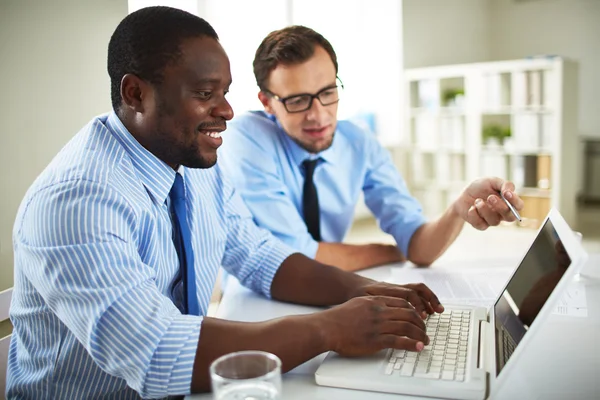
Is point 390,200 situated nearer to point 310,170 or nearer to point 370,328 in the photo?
point 310,170

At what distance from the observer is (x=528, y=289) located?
96cm

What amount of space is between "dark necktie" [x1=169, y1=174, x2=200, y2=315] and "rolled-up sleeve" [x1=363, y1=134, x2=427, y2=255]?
786mm

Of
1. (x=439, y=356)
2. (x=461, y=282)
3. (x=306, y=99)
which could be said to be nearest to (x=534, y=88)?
(x=306, y=99)

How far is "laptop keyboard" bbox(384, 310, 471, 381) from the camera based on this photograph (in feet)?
2.86

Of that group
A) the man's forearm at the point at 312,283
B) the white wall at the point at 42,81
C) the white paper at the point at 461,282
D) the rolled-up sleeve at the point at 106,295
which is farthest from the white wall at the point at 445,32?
the rolled-up sleeve at the point at 106,295

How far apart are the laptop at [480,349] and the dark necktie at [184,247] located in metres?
0.33

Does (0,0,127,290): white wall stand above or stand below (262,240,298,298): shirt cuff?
above

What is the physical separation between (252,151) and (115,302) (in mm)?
962

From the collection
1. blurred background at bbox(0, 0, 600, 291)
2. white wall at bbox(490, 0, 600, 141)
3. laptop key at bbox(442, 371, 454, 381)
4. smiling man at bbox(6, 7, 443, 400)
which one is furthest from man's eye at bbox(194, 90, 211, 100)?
white wall at bbox(490, 0, 600, 141)

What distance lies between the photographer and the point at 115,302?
849mm

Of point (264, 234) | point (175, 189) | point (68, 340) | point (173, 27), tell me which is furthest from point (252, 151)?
point (68, 340)

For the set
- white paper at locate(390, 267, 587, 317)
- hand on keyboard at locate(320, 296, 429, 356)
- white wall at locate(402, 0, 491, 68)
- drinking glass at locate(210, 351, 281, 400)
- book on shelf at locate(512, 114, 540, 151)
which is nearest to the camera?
drinking glass at locate(210, 351, 281, 400)

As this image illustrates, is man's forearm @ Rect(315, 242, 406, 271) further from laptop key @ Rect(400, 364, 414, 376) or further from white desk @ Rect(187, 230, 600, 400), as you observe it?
laptop key @ Rect(400, 364, 414, 376)

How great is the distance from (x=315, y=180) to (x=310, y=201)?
0.09 m
